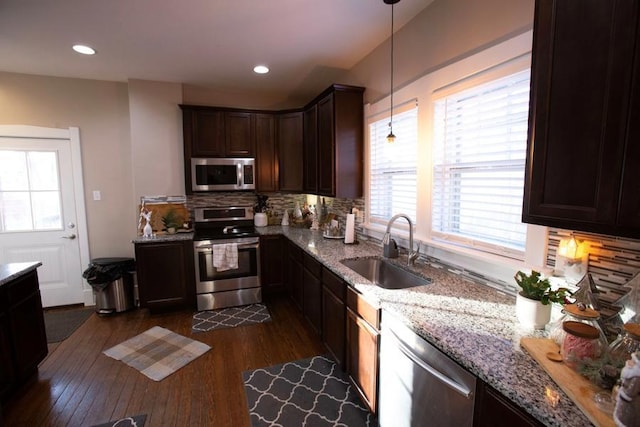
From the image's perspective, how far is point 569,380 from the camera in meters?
0.92

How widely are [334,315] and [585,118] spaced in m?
1.82

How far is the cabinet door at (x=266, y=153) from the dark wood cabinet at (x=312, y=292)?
A: 1490 millimetres

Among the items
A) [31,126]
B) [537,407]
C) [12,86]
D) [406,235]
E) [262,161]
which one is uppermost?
[12,86]

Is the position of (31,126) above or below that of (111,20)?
below

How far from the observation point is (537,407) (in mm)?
836

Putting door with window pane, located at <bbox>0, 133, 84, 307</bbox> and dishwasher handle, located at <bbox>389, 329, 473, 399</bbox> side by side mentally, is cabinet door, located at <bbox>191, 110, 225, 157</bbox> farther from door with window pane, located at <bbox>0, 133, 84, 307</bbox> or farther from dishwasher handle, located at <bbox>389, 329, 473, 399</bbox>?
dishwasher handle, located at <bbox>389, 329, 473, 399</bbox>

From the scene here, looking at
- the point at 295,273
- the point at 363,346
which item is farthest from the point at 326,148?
the point at 363,346

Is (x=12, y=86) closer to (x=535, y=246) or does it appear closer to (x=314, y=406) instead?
(x=314, y=406)

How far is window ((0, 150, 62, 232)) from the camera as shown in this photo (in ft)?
11.2

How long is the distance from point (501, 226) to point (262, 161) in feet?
9.90

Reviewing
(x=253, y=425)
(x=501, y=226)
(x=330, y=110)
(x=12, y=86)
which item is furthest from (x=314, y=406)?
(x=12, y=86)

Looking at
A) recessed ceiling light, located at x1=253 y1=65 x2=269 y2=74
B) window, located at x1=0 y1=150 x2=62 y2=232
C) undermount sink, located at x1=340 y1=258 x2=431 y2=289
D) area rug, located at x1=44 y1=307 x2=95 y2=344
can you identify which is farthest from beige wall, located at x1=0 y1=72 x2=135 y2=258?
undermount sink, located at x1=340 y1=258 x2=431 y2=289

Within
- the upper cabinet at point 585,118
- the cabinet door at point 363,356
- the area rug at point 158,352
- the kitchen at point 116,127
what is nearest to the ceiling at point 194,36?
the kitchen at point 116,127

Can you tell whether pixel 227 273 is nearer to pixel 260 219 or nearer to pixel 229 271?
pixel 229 271
